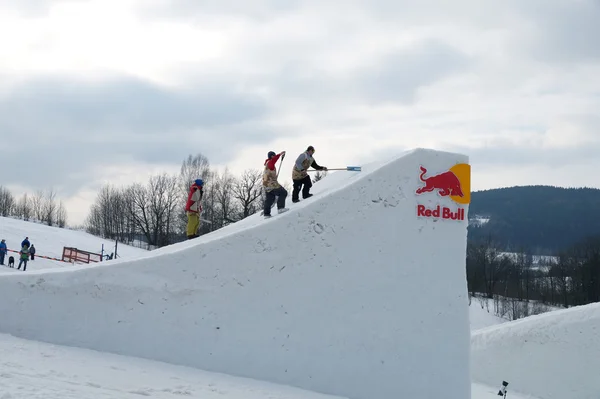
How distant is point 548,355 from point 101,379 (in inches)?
706

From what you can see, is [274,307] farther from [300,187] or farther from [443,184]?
[443,184]

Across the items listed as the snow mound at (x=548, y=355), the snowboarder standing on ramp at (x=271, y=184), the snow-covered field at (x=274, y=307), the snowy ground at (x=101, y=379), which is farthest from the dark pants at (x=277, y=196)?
the snow mound at (x=548, y=355)

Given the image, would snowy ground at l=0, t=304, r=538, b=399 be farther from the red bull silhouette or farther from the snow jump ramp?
the red bull silhouette

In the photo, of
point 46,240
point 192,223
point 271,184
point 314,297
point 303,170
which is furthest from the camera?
point 46,240

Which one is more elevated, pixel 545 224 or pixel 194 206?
pixel 545 224

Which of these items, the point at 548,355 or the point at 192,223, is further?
the point at 548,355

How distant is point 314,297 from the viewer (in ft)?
36.0

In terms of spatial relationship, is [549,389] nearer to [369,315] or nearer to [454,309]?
[454,309]

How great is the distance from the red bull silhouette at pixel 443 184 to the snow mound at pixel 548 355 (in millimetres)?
12017

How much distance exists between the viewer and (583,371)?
20.0m

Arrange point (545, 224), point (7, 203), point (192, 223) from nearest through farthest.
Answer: point (192, 223) → point (7, 203) → point (545, 224)

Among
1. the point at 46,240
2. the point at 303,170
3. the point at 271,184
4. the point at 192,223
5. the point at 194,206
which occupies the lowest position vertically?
the point at 192,223

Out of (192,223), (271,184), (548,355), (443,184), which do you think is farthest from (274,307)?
(548,355)

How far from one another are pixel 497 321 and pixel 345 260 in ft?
207
